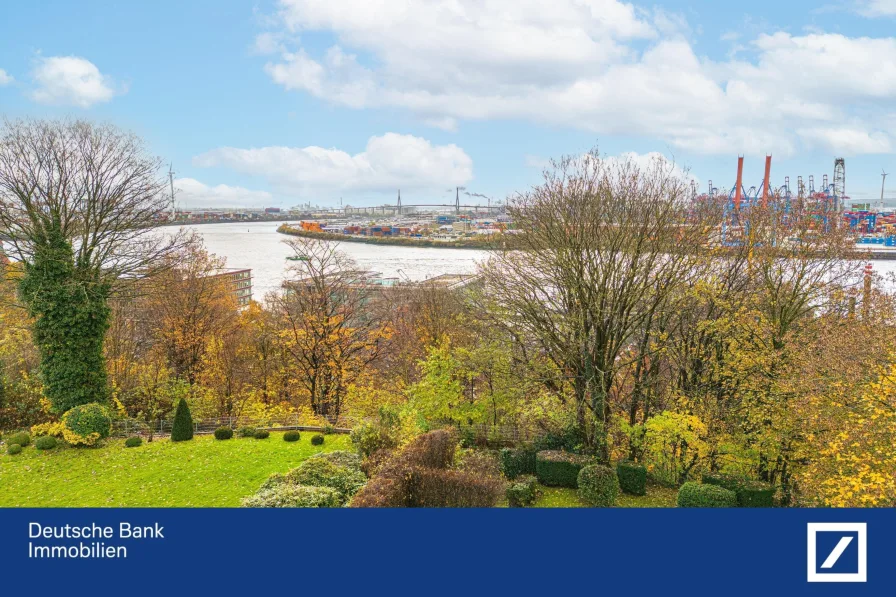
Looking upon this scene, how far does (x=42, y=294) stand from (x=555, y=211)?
16.8 metres

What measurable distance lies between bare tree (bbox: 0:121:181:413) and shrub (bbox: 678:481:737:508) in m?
19.0

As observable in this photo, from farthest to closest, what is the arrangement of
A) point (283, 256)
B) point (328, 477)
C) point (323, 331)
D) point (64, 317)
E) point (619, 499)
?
point (283, 256) < point (323, 331) < point (64, 317) < point (619, 499) < point (328, 477)

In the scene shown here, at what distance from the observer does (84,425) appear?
1788 centimetres

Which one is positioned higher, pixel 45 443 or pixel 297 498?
pixel 297 498

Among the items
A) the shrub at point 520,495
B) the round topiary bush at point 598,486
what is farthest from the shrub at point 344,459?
the round topiary bush at point 598,486

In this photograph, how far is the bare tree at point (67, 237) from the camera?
61.4 feet

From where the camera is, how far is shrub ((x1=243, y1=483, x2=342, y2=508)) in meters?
11.3

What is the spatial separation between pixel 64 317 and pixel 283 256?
25.3 m

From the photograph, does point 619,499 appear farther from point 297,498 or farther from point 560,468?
point 297,498

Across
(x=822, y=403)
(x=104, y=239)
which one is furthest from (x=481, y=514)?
(x=104, y=239)

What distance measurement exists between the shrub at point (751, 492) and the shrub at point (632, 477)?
1.94 m

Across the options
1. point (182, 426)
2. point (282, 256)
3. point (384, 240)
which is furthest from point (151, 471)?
point (384, 240)

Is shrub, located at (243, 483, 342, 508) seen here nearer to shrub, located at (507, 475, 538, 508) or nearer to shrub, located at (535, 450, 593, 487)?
shrub, located at (507, 475, 538, 508)

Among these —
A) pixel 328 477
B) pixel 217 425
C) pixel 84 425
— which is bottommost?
pixel 217 425
